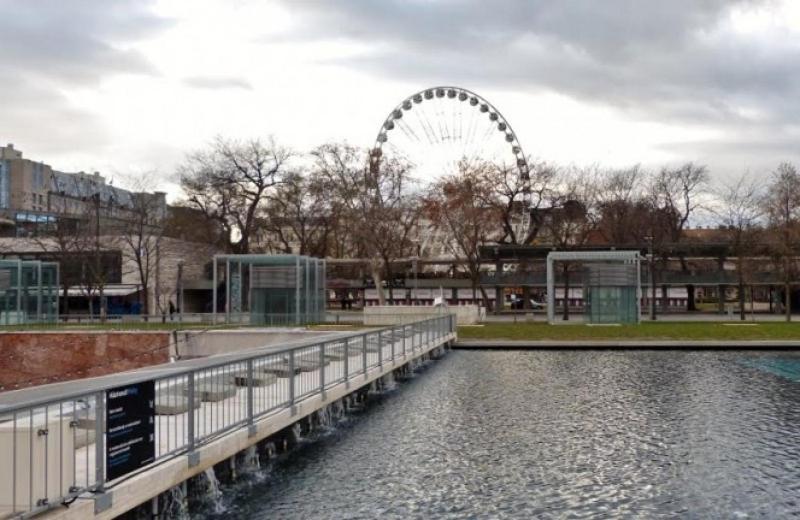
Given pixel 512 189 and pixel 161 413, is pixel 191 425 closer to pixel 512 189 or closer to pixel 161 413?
pixel 161 413

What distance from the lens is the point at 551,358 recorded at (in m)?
31.3

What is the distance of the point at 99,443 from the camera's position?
7734mm

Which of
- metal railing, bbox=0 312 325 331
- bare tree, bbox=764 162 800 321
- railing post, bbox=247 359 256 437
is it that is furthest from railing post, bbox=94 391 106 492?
bare tree, bbox=764 162 800 321

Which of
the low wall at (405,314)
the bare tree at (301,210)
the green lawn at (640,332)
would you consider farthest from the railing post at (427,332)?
A: the bare tree at (301,210)

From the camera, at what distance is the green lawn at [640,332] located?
37.7m

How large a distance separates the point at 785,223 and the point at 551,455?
137 ft

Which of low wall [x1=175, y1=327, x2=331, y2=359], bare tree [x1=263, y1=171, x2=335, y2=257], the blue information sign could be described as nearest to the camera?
the blue information sign

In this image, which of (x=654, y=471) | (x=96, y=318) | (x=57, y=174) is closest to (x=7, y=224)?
(x=57, y=174)

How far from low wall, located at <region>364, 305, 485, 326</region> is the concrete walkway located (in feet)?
27.7

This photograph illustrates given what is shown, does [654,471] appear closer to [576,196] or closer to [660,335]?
[660,335]

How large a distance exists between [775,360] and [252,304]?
2546 cm

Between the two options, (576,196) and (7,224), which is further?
(7,224)

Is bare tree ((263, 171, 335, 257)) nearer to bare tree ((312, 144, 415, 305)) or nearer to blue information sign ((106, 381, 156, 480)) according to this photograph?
bare tree ((312, 144, 415, 305))

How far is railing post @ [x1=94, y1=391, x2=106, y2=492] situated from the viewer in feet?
25.4
